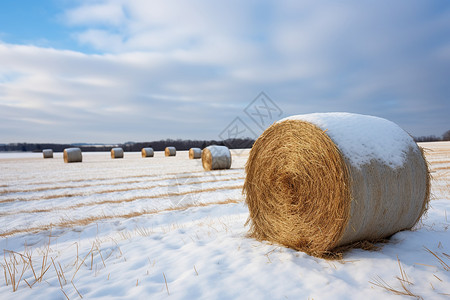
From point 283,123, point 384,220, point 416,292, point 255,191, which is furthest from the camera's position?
point 255,191

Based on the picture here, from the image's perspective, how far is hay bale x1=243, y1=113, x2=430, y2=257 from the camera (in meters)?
3.29

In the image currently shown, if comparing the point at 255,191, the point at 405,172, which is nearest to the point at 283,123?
the point at 255,191

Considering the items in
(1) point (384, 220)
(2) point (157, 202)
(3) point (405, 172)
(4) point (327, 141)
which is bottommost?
(2) point (157, 202)

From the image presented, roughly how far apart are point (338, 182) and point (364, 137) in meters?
0.75

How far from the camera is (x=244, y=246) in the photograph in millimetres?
3908

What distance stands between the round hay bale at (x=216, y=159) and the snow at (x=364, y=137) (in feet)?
39.3

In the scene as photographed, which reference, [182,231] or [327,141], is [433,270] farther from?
[182,231]

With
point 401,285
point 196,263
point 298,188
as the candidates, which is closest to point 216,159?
point 298,188

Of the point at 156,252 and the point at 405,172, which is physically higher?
the point at 405,172

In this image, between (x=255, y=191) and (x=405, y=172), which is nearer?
(x=405, y=172)

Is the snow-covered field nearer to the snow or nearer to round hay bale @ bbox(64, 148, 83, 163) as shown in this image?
the snow

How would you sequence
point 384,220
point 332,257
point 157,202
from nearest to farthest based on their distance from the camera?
point 332,257 → point 384,220 → point 157,202

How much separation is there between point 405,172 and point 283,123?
1735 millimetres

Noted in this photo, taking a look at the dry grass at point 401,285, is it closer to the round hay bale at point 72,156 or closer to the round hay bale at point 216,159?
the round hay bale at point 216,159
